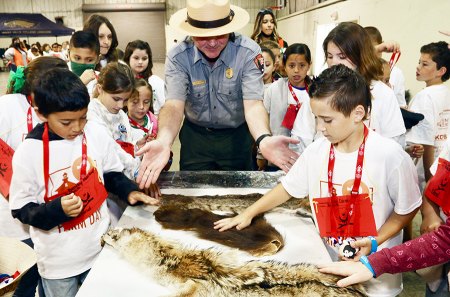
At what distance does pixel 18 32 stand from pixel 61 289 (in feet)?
15.0

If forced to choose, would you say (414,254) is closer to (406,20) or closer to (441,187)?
(441,187)

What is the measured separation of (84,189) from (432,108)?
2.31 m

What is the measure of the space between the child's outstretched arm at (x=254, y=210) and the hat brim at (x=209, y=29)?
915 mm

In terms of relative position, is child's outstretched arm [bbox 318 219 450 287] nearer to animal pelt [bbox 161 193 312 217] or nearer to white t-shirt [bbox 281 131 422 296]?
white t-shirt [bbox 281 131 422 296]

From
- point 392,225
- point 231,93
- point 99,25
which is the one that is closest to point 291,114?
point 231,93

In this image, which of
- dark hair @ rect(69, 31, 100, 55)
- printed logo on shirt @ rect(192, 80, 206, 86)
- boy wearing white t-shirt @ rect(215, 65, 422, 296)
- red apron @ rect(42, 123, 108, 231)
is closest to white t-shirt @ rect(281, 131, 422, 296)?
boy wearing white t-shirt @ rect(215, 65, 422, 296)

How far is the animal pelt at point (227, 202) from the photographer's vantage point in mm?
1649

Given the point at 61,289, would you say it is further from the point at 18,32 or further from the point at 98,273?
the point at 18,32

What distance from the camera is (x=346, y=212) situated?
1.39 meters

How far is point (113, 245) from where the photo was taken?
1.34 metres

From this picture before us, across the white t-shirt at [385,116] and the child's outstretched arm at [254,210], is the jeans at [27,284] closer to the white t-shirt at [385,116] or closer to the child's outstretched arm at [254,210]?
the child's outstretched arm at [254,210]

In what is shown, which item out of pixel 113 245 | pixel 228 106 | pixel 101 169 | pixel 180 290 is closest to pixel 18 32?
pixel 228 106

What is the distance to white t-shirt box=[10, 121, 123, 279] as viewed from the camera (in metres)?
1.37

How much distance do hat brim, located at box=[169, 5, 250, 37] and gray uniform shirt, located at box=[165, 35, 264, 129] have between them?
0.13 metres
